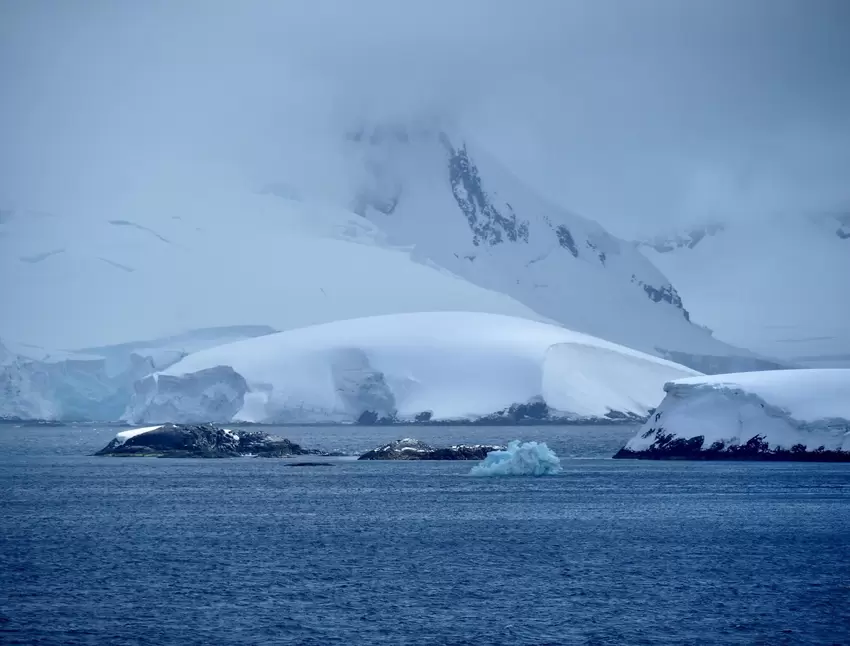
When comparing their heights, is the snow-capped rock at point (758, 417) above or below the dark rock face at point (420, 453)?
above

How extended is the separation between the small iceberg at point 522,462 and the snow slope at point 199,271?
9282 centimetres

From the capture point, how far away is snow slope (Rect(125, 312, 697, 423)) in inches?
4375

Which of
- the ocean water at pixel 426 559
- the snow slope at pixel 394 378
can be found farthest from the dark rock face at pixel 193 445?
the snow slope at pixel 394 378

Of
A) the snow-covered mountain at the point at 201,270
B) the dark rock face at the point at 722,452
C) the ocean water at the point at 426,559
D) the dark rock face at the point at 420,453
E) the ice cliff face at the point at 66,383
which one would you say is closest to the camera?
the ocean water at the point at 426,559

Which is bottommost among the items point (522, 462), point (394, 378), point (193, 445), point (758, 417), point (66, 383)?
point (522, 462)

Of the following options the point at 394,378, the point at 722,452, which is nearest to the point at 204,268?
the point at 394,378

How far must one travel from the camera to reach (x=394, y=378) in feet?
386

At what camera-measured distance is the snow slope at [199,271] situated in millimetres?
155875

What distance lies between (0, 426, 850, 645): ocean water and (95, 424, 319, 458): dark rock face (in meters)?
14.4

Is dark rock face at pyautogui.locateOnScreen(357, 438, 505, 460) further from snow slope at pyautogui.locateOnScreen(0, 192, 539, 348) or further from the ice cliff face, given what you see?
snow slope at pyautogui.locateOnScreen(0, 192, 539, 348)

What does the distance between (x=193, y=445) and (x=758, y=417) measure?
2854 cm

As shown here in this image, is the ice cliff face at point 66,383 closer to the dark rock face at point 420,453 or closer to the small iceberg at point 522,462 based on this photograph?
the dark rock face at point 420,453

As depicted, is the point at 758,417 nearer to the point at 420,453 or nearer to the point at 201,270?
the point at 420,453

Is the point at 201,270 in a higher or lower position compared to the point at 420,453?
higher
